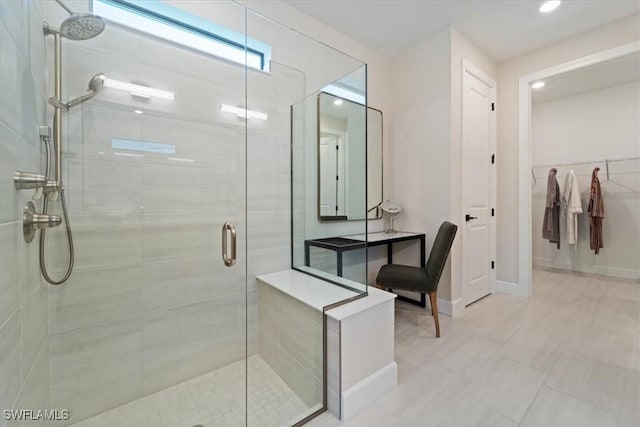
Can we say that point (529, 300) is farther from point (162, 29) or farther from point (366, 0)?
point (162, 29)

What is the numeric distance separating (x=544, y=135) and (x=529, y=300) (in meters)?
3.05

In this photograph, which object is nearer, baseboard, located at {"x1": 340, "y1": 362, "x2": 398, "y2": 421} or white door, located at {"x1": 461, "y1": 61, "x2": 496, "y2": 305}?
baseboard, located at {"x1": 340, "y1": 362, "x2": 398, "y2": 421}

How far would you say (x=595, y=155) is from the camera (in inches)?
152

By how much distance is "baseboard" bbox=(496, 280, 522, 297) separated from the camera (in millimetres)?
3037

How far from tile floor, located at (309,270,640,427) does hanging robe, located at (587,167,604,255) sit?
3.41 feet

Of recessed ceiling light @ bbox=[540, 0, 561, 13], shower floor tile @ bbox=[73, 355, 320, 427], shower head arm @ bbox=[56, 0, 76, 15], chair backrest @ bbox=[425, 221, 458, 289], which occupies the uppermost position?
recessed ceiling light @ bbox=[540, 0, 561, 13]

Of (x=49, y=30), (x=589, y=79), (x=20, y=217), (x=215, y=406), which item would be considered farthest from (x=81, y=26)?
(x=589, y=79)

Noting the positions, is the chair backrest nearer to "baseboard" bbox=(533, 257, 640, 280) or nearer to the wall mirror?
the wall mirror

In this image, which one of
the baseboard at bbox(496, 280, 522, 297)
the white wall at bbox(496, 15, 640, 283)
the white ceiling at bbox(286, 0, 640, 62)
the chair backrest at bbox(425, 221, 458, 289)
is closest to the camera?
the chair backrest at bbox(425, 221, 458, 289)

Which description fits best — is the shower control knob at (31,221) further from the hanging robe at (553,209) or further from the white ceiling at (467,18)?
the hanging robe at (553,209)

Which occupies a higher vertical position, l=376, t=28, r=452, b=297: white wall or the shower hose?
l=376, t=28, r=452, b=297: white wall

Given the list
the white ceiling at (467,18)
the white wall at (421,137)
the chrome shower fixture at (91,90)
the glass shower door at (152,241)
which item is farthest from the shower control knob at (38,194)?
the white wall at (421,137)

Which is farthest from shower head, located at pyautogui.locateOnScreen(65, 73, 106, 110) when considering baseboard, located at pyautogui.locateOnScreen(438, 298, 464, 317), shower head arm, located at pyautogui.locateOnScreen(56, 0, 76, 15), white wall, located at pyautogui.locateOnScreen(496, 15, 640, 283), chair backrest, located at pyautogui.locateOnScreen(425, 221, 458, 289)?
white wall, located at pyautogui.locateOnScreen(496, 15, 640, 283)

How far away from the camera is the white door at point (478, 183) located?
2.73m
